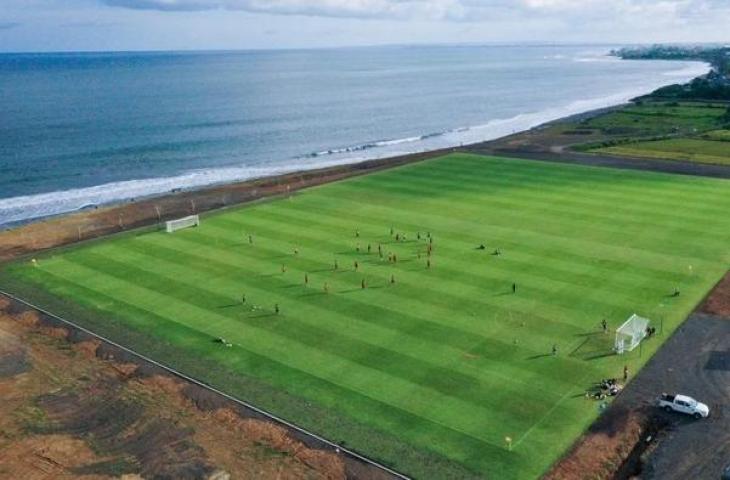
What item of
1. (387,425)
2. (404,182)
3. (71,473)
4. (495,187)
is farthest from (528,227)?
(71,473)

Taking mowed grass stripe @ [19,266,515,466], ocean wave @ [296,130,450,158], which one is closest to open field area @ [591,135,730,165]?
ocean wave @ [296,130,450,158]

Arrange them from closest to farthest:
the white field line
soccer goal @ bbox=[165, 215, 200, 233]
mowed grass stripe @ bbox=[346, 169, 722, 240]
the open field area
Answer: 1. the white field line
2. mowed grass stripe @ bbox=[346, 169, 722, 240]
3. soccer goal @ bbox=[165, 215, 200, 233]
4. the open field area

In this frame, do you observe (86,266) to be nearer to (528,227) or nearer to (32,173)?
(528,227)

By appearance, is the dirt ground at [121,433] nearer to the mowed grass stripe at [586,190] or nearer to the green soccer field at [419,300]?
the green soccer field at [419,300]

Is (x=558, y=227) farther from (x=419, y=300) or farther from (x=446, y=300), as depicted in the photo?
(x=419, y=300)

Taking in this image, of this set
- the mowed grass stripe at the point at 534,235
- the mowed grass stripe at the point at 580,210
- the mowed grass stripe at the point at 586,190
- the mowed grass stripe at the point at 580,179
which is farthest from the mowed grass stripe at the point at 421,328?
the mowed grass stripe at the point at 580,179

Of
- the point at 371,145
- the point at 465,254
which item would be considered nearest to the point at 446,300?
the point at 465,254

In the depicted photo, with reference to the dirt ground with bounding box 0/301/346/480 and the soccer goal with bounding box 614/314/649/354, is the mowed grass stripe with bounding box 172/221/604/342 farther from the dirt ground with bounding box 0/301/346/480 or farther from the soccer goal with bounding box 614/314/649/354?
the dirt ground with bounding box 0/301/346/480
